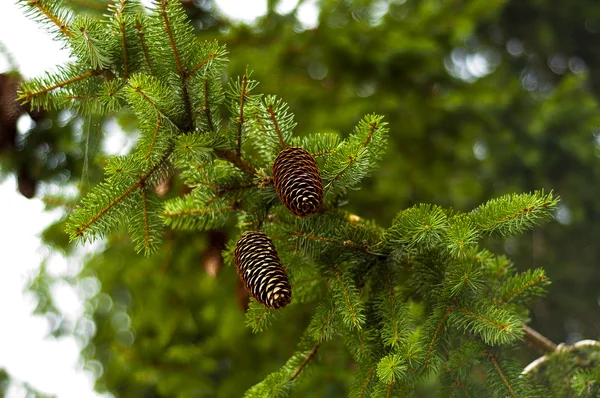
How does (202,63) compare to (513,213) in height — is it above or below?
above

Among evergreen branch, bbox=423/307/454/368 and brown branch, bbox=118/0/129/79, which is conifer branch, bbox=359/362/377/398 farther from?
brown branch, bbox=118/0/129/79

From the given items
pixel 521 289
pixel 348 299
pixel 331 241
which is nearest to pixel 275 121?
pixel 331 241

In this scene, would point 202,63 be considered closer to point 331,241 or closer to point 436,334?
point 331,241

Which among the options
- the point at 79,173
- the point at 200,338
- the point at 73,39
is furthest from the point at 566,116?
the point at 73,39

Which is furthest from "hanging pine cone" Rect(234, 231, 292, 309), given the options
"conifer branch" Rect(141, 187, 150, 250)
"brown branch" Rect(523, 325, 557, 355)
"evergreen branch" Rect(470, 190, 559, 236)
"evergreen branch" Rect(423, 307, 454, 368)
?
"brown branch" Rect(523, 325, 557, 355)

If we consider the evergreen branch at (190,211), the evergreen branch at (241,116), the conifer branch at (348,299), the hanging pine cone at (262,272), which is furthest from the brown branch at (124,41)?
the conifer branch at (348,299)

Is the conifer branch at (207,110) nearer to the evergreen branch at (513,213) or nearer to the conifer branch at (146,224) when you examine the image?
the conifer branch at (146,224)

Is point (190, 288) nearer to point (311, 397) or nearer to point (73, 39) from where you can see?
point (311, 397)
